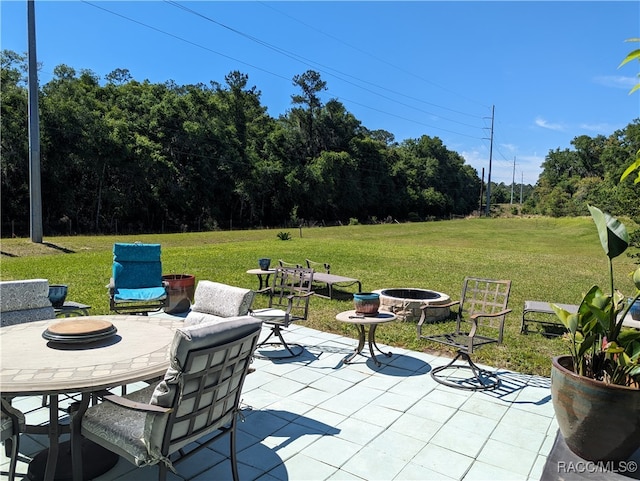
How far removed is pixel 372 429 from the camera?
276 centimetres

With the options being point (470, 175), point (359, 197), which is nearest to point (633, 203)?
point (359, 197)

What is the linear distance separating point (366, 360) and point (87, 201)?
24559mm

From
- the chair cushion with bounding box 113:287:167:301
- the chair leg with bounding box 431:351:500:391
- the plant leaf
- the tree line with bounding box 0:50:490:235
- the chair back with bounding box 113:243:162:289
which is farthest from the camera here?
the tree line with bounding box 0:50:490:235

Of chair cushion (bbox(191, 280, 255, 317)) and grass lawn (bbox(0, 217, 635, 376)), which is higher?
chair cushion (bbox(191, 280, 255, 317))

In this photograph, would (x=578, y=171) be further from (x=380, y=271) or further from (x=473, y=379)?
(x=473, y=379)

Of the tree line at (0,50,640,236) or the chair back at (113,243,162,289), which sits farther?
the tree line at (0,50,640,236)

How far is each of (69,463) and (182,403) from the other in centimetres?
104

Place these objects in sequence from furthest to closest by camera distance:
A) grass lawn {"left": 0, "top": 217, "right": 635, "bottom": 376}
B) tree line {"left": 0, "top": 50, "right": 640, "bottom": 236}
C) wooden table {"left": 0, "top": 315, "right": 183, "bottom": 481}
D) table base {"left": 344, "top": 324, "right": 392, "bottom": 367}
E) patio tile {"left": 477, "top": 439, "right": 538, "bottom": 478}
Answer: tree line {"left": 0, "top": 50, "right": 640, "bottom": 236}, grass lawn {"left": 0, "top": 217, "right": 635, "bottom": 376}, table base {"left": 344, "top": 324, "right": 392, "bottom": 367}, patio tile {"left": 477, "top": 439, "right": 538, "bottom": 478}, wooden table {"left": 0, "top": 315, "right": 183, "bottom": 481}

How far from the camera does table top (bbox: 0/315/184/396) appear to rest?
5.88ft

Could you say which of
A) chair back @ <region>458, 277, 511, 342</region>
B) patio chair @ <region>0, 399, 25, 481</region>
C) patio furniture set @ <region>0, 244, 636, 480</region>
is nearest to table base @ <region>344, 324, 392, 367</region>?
chair back @ <region>458, 277, 511, 342</region>

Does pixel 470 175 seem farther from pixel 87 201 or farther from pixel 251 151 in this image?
pixel 87 201

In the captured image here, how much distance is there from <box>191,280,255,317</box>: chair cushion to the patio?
0.67 meters

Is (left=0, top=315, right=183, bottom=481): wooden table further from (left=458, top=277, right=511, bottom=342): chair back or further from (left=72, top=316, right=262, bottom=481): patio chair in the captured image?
(left=458, top=277, right=511, bottom=342): chair back

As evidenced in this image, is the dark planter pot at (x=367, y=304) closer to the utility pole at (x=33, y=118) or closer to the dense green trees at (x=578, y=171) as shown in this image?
the utility pole at (x=33, y=118)
